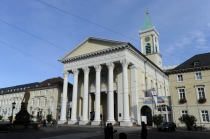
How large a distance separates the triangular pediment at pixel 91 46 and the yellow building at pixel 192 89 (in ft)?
40.9

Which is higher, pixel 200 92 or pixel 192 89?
pixel 192 89

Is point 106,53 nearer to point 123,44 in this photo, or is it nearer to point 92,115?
point 123,44

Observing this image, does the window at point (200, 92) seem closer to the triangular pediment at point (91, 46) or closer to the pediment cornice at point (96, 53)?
the pediment cornice at point (96, 53)

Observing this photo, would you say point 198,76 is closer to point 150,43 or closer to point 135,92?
point 135,92

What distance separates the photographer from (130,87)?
36.4 m

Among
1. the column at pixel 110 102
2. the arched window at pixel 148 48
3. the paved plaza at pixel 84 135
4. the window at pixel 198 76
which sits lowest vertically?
the paved plaza at pixel 84 135

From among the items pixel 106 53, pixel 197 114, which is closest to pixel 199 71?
pixel 197 114

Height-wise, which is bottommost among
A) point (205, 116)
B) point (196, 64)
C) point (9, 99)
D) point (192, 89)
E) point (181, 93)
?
point (205, 116)

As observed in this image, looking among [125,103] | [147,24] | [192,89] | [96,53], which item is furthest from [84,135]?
[147,24]

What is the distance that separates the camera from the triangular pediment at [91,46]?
1468 inches

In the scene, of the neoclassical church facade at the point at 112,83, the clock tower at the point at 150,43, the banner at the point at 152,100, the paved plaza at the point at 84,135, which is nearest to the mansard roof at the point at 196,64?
the banner at the point at 152,100

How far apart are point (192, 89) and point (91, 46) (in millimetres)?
21627

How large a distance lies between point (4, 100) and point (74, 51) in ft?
145

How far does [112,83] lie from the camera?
34719mm
